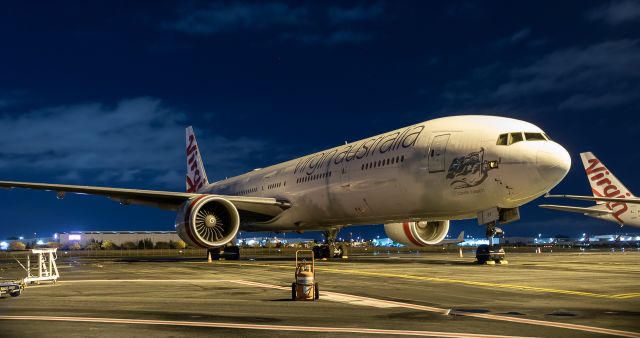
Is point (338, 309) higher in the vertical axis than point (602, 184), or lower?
lower

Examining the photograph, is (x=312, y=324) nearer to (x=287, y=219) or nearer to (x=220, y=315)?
(x=220, y=315)

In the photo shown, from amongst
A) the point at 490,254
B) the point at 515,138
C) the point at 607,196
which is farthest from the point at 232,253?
the point at 607,196

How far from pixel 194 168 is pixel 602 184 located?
3178cm

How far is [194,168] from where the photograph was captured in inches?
1775

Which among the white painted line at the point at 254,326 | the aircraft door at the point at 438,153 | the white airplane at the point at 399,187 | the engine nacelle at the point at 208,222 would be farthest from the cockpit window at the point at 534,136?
the white painted line at the point at 254,326

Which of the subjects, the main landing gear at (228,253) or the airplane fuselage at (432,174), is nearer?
the airplane fuselage at (432,174)

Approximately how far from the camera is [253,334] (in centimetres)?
684

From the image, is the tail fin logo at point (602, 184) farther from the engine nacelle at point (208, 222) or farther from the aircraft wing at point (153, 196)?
the engine nacelle at point (208, 222)

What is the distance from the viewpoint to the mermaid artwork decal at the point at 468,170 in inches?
763

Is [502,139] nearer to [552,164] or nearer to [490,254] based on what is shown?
[552,164]

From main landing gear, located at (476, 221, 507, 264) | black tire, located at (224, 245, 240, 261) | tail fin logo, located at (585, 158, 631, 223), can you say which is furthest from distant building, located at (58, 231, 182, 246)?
main landing gear, located at (476, 221, 507, 264)

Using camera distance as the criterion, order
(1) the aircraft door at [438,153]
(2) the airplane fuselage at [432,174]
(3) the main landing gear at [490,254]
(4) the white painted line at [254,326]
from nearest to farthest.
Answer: (4) the white painted line at [254,326] < (2) the airplane fuselage at [432,174] < (1) the aircraft door at [438,153] < (3) the main landing gear at [490,254]

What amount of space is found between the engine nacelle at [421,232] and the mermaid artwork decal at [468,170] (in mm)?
7828

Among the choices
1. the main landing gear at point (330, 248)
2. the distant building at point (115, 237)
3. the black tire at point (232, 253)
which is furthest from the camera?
the distant building at point (115, 237)
